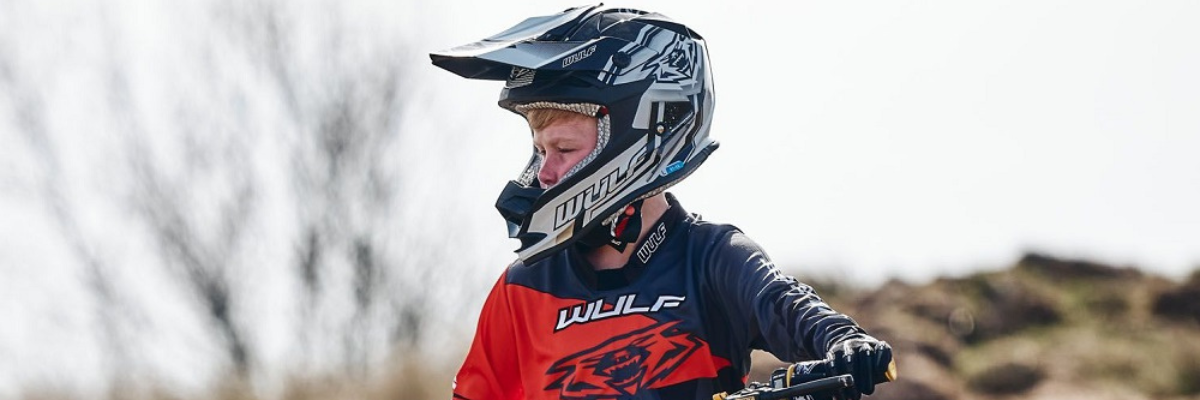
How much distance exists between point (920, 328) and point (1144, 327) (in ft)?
6.90

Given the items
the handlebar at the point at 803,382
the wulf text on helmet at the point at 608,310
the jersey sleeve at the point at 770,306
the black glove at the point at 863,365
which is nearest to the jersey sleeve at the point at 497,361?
the wulf text on helmet at the point at 608,310

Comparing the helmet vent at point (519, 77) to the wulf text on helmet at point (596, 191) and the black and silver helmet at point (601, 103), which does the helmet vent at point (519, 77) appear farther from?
the wulf text on helmet at point (596, 191)

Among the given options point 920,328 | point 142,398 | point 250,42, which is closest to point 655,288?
point 920,328

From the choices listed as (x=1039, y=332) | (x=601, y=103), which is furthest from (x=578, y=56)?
(x=1039, y=332)

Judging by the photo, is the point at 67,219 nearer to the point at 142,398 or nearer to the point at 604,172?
the point at 142,398

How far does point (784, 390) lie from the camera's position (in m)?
4.02

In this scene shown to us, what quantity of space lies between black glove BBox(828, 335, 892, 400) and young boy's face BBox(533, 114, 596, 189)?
1.21 m

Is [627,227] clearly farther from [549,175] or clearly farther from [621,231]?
[549,175]

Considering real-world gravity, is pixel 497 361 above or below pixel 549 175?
below

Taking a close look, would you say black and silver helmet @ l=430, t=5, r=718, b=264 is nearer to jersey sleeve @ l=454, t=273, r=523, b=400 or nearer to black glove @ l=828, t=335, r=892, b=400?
jersey sleeve @ l=454, t=273, r=523, b=400

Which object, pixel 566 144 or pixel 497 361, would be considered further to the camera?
pixel 497 361

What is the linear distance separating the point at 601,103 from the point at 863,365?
4.07ft

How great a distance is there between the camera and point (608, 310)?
4.83 m

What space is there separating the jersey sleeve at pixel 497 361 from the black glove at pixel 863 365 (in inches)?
58.5
